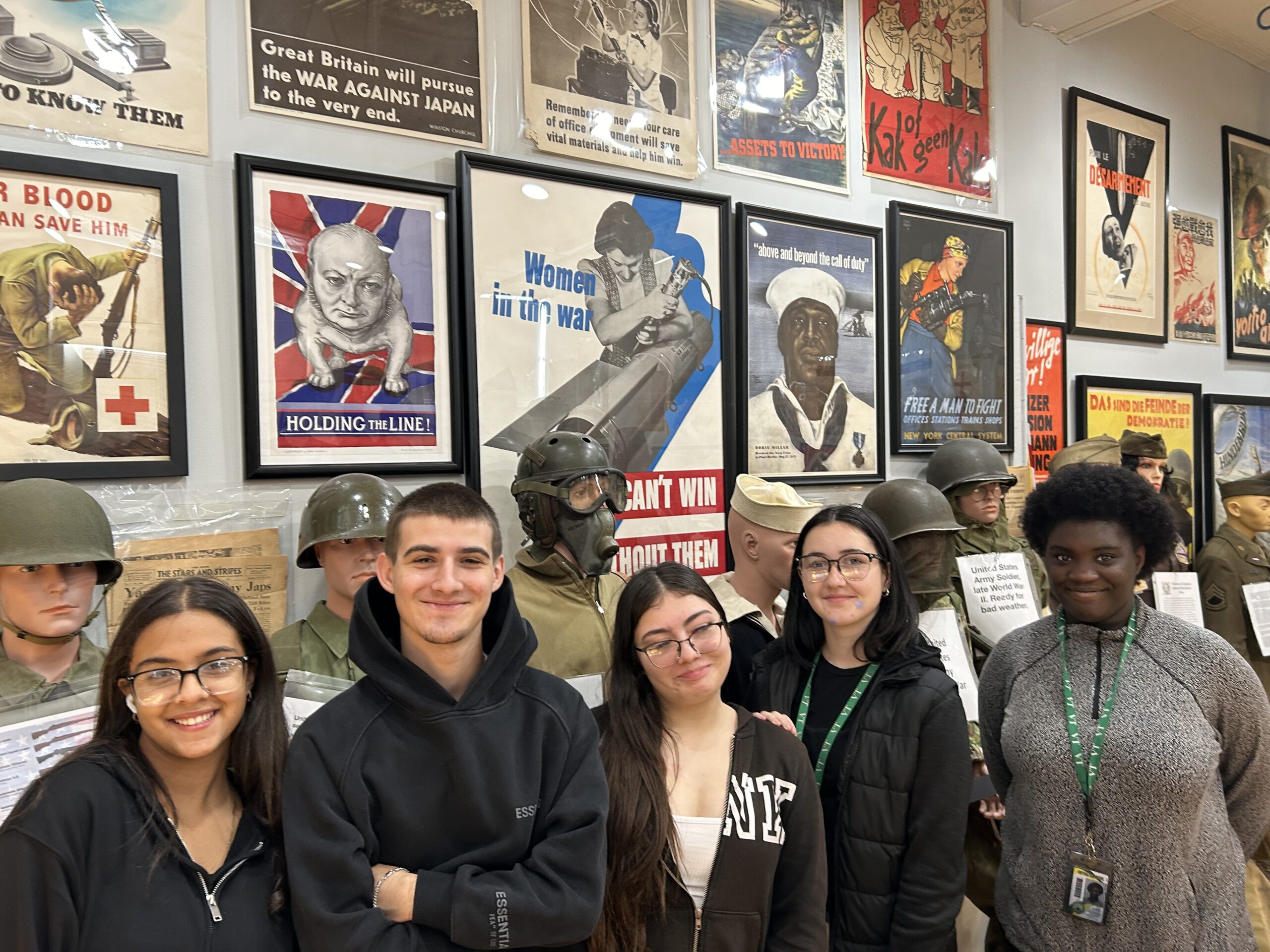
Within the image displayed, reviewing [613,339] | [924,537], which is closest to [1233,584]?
[924,537]

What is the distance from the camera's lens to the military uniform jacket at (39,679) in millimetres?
1905

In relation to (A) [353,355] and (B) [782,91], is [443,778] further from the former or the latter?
(B) [782,91]

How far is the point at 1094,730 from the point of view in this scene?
2023mm

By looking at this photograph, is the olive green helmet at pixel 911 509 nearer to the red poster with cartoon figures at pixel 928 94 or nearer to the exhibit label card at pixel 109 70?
the red poster with cartoon figures at pixel 928 94

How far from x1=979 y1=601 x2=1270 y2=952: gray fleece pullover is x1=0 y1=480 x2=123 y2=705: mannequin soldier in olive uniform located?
2.23m

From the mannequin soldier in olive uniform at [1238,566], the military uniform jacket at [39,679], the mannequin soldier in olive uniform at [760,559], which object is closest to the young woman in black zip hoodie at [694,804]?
the mannequin soldier in olive uniform at [760,559]

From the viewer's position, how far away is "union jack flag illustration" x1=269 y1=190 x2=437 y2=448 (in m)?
2.67

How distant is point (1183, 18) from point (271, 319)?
5.84 metres

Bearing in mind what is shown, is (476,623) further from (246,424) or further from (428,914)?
(246,424)

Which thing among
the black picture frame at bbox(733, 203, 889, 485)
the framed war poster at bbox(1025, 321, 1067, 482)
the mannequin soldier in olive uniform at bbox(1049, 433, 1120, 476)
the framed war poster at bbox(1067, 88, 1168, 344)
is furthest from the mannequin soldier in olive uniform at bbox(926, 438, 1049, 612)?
the framed war poster at bbox(1067, 88, 1168, 344)

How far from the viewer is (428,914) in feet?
4.85

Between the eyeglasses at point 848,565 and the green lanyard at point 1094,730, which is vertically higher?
the eyeglasses at point 848,565

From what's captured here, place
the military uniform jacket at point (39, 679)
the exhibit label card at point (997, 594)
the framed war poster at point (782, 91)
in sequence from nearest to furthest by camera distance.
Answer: the military uniform jacket at point (39, 679)
the exhibit label card at point (997, 594)
the framed war poster at point (782, 91)

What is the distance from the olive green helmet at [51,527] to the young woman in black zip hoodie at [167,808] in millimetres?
585
